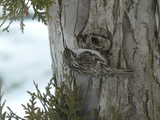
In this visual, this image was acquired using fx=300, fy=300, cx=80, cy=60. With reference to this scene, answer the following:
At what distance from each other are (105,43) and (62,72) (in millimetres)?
364

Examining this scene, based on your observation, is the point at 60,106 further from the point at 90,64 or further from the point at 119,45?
the point at 119,45

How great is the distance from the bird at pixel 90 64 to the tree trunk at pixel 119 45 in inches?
1.4

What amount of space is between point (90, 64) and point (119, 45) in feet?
0.56

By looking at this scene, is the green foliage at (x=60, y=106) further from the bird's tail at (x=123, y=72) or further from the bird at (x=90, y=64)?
the bird's tail at (x=123, y=72)

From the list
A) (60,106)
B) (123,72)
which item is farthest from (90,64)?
(60,106)

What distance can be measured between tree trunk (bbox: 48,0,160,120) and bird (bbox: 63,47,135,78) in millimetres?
35

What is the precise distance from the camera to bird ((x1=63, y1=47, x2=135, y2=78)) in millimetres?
1420

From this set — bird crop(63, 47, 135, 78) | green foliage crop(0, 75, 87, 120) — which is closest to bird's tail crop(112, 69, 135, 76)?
bird crop(63, 47, 135, 78)

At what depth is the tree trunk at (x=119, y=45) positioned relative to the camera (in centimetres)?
142

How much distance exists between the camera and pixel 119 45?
57.3 inches

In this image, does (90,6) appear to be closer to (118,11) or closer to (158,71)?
(118,11)

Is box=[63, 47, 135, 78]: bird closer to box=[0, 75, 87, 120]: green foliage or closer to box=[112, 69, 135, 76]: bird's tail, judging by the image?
box=[112, 69, 135, 76]: bird's tail

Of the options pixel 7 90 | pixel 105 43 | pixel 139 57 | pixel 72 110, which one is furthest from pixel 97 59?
pixel 7 90

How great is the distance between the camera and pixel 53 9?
1.55 m
